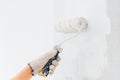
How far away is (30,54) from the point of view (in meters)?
0.94

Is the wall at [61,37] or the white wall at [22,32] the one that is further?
the white wall at [22,32]

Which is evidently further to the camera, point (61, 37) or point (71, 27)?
point (61, 37)

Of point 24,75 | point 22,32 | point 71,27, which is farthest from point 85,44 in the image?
point 22,32

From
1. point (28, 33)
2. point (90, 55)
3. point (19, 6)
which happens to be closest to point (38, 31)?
point (28, 33)

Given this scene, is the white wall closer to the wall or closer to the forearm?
the wall

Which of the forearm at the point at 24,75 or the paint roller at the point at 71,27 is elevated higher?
the paint roller at the point at 71,27

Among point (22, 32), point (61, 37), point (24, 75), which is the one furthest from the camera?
point (22, 32)

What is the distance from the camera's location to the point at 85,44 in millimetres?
707

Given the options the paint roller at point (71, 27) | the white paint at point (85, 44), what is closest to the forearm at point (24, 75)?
the paint roller at point (71, 27)

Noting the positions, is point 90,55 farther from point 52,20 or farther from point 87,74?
point 52,20

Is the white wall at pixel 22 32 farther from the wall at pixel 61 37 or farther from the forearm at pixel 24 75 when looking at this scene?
the forearm at pixel 24 75

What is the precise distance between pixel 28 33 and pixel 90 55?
36 cm

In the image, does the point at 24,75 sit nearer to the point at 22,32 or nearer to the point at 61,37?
the point at 61,37

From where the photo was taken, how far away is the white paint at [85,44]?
25.5 inches
